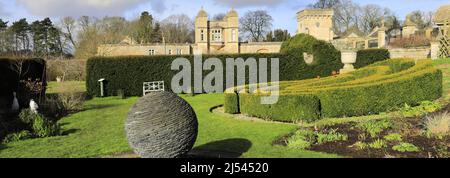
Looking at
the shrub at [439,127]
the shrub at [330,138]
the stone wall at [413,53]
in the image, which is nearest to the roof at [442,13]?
the stone wall at [413,53]

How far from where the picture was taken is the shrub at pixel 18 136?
9.39 meters

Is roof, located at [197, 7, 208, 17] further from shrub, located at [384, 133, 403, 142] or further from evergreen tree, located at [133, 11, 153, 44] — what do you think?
shrub, located at [384, 133, 403, 142]

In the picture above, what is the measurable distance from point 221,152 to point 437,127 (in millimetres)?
4488

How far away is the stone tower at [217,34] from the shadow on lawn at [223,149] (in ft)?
146

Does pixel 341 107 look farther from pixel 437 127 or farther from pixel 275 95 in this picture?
pixel 437 127

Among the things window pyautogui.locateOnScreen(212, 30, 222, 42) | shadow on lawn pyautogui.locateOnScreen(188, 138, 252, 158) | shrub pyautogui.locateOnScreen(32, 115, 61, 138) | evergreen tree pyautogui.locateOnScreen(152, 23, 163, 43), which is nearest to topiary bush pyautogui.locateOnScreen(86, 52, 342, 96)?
shrub pyautogui.locateOnScreen(32, 115, 61, 138)

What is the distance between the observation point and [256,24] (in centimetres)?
6956

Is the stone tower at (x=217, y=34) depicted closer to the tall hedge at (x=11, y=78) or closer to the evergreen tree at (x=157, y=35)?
the evergreen tree at (x=157, y=35)

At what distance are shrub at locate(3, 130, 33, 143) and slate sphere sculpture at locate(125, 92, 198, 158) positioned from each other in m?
4.83

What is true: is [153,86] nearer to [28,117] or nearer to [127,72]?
[127,72]

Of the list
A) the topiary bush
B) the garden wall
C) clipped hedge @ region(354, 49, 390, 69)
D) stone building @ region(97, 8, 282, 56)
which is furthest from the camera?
stone building @ region(97, 8, 282, 56)

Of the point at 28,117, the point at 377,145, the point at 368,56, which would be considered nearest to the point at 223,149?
the point at 377,145

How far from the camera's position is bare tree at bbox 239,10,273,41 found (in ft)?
225
